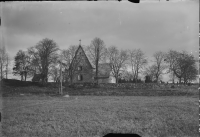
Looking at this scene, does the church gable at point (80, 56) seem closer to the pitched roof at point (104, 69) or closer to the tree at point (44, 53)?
the tree at point (44, 53)

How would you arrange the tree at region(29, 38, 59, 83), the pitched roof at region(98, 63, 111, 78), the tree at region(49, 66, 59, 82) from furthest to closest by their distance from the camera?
the pitched roof at region(98, 63, 111, 78), the tree at region(49, 66, 59, 82), the tree at region(29, 38, 59, 83)

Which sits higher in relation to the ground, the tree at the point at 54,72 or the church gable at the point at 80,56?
the church gable at the point at 80,56

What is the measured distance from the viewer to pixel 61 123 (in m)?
5.27

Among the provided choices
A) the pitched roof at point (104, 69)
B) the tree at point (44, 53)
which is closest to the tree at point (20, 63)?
the tree at point (44, 53)

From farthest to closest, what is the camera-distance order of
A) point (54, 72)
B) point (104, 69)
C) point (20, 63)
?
point (104, 69) → point (54, 72) → point (20, 63)

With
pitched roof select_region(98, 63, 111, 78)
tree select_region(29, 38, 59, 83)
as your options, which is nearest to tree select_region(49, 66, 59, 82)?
tree select_region(29, 38, 59, 83)

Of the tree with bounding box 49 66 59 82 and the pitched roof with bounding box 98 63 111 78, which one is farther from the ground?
the pitched roof with bounding box 98 63 111 78

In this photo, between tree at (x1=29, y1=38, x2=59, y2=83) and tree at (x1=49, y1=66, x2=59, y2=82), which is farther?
tree at (x1=49, y1=66, x2=59, y2=82)

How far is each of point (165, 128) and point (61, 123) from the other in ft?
11.8

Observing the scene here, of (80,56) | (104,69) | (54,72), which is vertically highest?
(104,69)

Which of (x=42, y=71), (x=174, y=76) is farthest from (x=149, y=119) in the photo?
(x=174, y=76)

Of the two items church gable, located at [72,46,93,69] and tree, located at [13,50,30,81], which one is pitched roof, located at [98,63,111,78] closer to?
church gable, located at [72,46,93,69]

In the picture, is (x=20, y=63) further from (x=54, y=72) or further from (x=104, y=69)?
(x=104, y=69)

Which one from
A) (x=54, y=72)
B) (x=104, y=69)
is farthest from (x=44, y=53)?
(x=104, y=69)
